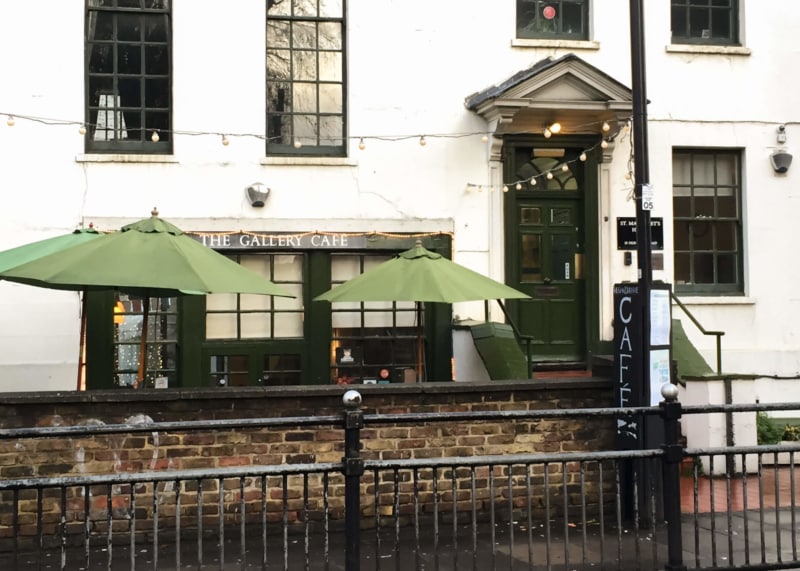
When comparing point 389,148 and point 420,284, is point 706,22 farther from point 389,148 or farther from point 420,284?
point 420,284

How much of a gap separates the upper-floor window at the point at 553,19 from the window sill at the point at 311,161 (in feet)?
9.48

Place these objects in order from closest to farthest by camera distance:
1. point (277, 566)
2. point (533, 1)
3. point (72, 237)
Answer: point (277, 566), point (72, 237), point (533, 1)

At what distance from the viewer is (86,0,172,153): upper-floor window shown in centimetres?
1075

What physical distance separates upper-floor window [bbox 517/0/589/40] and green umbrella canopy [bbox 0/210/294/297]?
5840mm

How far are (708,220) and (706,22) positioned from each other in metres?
2.74

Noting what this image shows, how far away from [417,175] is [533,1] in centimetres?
289

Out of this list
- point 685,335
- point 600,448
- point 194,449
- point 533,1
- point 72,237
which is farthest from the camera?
point 533,1

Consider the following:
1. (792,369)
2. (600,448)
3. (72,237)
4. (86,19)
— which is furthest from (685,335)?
(86,19)

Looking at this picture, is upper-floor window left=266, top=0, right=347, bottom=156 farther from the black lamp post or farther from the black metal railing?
the black metal railing

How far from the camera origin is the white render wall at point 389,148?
1041cm

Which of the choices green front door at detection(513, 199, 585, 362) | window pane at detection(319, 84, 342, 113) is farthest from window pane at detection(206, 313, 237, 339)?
green front door at detection(513, 199, 585, 362)

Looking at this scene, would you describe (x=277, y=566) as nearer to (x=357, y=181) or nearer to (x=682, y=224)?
(x=357, y=181)

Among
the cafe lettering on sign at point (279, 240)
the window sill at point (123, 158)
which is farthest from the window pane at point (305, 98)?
the window sill at point (123, 158)

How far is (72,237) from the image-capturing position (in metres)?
8.43
